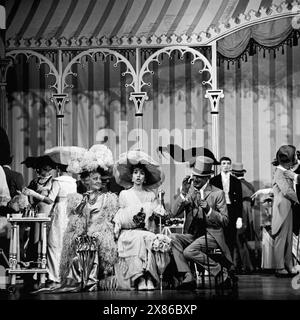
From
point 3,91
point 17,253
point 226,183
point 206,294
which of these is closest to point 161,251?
point 206,294

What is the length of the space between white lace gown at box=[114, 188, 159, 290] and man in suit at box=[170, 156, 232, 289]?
0.24 metres

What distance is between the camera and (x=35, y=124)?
943cm

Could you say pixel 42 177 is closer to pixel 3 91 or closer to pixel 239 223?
pixel 3 91

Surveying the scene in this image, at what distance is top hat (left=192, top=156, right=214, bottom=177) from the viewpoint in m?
9.16

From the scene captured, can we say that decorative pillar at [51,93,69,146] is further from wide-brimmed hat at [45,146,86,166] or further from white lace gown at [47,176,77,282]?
white lace gown at [47,176,77,282]

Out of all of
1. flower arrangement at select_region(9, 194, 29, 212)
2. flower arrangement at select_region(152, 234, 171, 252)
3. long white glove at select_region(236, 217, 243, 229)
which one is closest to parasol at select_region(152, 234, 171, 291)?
flower arrangement at select_region(152, 234, 171, 252)

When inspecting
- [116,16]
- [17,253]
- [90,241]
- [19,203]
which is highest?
[116,16]

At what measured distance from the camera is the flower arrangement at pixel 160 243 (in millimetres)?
8836

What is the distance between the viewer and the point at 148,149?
9320 millimetres

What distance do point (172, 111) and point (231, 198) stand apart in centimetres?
104

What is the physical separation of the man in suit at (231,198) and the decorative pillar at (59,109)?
1584mm

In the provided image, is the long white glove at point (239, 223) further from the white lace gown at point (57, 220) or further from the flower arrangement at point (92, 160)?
the white lace gown at point (57, 220)

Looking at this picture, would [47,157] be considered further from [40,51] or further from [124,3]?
[124,3]
